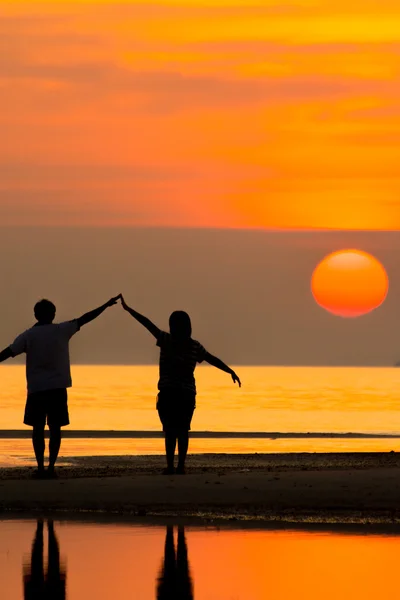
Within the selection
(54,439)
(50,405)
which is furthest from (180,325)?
(54,439)

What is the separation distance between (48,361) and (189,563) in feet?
21.1

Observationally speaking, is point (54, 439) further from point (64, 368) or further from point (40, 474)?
point (64, 368)

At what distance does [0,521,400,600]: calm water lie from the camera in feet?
33.2

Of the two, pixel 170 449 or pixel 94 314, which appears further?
pixel 170 449

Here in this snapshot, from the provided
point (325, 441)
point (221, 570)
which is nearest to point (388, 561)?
point (221, 570)

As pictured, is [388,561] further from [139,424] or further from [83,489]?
[139,424]

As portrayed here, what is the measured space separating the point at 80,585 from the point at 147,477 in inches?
259

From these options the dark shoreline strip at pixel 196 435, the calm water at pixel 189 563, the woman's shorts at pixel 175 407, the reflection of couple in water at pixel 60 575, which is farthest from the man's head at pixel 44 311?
the dark shoreline strip at pixel 196 435

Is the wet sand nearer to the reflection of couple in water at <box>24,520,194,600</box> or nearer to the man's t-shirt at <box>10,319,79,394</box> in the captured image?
the man's t-shirt at <box>10,319,79,394</box>

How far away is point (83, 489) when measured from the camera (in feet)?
52.2

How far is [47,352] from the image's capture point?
17328 millimetres

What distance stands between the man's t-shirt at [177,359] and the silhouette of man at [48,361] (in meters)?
0.81

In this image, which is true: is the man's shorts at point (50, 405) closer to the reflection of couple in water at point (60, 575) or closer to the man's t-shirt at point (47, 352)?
the man's t-shirt at point (47, 352)

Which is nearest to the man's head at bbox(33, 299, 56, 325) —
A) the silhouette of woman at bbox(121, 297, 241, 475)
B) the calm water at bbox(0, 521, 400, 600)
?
the silhouette of woman at bbox(121, 297, 241, 475)
